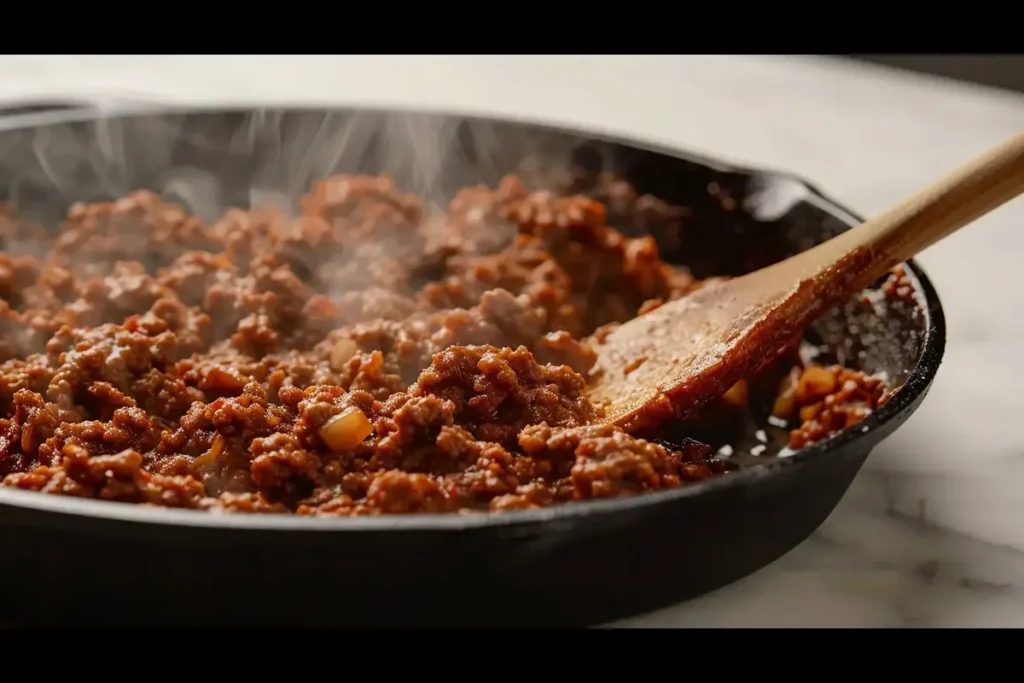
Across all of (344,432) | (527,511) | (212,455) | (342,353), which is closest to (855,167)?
(342,353)

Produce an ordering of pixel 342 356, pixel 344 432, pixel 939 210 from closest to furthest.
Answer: pixel 344 432 < pixel 939 210 < pixel 342 356

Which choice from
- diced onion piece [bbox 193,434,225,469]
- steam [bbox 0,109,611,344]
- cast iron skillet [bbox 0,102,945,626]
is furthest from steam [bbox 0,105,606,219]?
diced onion piece [bbox 193,434,225,469]

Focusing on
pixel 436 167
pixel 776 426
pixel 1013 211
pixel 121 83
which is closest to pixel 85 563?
pixel 776 426

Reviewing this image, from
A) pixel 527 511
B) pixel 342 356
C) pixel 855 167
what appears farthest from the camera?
pixel 855 167

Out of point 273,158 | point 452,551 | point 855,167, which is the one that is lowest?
point 452,551

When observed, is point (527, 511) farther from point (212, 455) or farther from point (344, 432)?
point (212, 455)

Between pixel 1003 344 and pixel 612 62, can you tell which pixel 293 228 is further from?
pixel 612 62

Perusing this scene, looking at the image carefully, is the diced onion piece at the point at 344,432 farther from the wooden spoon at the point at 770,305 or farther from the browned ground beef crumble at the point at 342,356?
the wooden spoon at the point at 770,305
